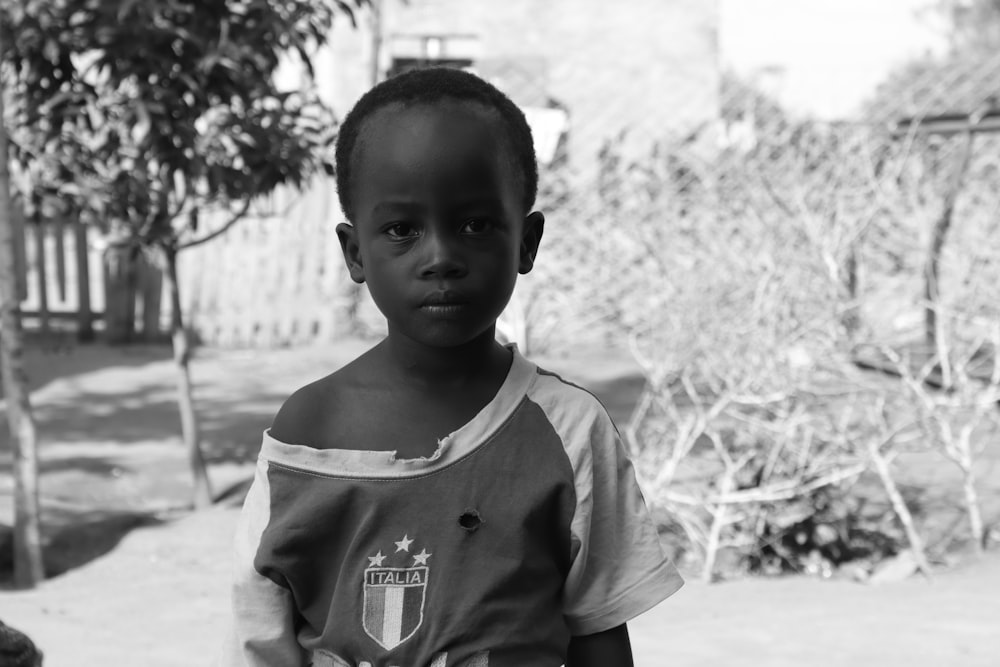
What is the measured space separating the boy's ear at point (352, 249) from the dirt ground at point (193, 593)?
2.29 m

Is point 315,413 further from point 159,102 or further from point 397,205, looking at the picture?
point 159,102

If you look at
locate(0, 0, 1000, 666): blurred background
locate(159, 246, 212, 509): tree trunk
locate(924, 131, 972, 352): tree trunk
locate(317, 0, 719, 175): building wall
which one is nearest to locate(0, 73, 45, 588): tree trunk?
locate(0, 0, 1000, 666): blurred background

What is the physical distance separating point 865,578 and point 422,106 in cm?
393

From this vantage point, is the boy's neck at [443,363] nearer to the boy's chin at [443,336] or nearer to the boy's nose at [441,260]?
the boy's chin at [443,336]

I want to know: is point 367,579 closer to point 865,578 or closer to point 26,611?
point 26,611

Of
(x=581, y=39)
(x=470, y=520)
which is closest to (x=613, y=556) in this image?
(x=470, y=520)

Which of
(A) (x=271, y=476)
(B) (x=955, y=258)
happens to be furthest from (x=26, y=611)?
(B) (x=955, y=258)

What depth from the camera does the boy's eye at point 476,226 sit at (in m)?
1.59

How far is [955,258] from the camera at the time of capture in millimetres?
5695

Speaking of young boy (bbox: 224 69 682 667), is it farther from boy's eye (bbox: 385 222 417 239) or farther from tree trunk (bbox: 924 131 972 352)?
tree trunk (bbox: 924 131 972 352)

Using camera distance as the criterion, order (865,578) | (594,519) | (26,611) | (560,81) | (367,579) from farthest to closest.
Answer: (560,81) < (865,578) < (26,611) < (594,519) < (367,579)

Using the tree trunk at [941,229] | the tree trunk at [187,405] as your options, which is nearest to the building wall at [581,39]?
the tree trunk at [941,229]

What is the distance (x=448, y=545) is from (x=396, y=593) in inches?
3.3

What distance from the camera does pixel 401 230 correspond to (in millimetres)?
1614
